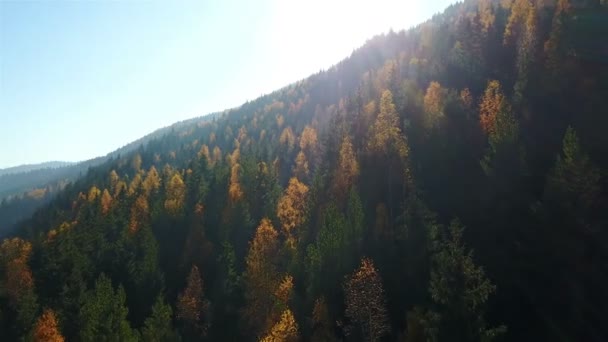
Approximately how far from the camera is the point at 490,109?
80.3m

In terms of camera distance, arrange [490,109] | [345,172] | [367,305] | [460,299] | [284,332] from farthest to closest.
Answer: [345,172] → [490,109] → [284,332] → [367,305] → [460,299]

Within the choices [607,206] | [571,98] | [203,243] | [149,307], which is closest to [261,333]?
[149,307]

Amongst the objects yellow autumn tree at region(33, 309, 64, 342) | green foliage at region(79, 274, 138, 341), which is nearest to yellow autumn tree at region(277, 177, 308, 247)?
green foliage at region(79, 274, 138, 341)

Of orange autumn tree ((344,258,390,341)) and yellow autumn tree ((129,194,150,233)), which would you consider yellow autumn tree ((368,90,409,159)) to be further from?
yellow autumn tree ((129,194,150,233))

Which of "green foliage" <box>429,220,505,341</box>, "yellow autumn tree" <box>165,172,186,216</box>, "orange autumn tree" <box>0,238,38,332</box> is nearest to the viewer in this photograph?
"green foliage" <box>429,220,505,341</box>

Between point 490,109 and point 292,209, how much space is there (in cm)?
4207

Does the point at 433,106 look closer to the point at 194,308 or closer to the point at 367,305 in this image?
the point at 367,305

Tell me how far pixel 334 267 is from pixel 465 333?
2926 cm

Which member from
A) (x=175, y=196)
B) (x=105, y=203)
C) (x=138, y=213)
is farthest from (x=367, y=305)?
(x=105, y=203)

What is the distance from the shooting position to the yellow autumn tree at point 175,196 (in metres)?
112

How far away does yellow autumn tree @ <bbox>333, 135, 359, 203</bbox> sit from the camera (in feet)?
283

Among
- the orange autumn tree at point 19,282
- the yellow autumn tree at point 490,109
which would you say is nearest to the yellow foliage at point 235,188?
the orange autumn tree at point 19,282

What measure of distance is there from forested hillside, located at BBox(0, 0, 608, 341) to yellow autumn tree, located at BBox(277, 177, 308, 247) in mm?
363

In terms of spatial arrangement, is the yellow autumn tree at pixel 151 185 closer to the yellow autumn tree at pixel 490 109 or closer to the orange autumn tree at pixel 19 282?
the orange autumn tree at pixel 19 282
